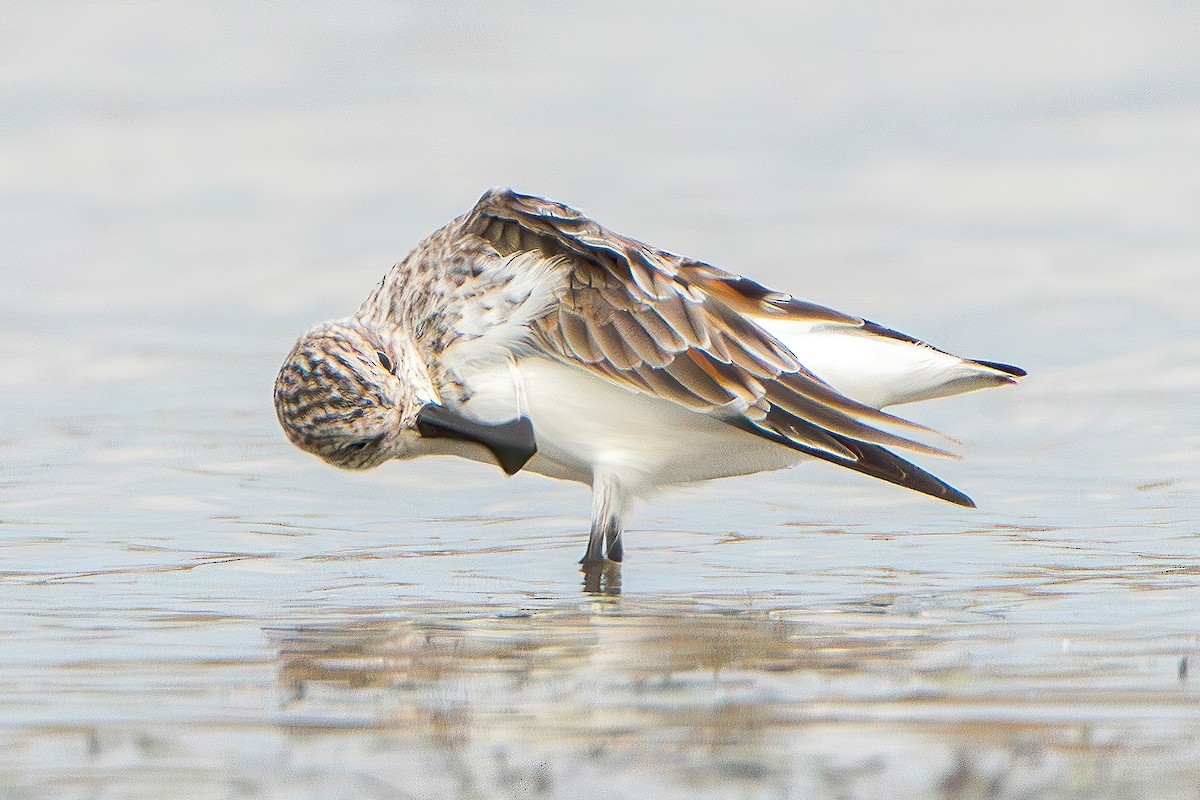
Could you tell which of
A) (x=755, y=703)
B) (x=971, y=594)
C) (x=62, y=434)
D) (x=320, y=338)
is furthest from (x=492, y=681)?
(x=62, y=434)

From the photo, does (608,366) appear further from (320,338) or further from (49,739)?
(49,739)

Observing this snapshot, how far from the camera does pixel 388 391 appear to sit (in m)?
7.39

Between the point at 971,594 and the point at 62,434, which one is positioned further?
the point at 62,434

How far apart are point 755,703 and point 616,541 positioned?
3091mm

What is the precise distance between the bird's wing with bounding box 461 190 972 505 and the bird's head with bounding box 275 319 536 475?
46 cm

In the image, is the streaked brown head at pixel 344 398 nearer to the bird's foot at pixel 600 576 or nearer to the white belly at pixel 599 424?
the white belly at pixel 599 424

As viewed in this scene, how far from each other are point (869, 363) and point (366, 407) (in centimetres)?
228

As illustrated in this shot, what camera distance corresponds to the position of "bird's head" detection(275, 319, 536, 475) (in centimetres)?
736

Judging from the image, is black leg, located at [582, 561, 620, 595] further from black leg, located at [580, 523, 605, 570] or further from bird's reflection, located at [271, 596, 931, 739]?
bird's reflection, located at [271, 596, 931, 739]

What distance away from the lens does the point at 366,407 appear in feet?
24.1

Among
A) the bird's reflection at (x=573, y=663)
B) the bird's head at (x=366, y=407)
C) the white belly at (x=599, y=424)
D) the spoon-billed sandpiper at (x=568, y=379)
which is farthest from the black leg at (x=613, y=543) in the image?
the bird's reflection at (x=573, y=663)

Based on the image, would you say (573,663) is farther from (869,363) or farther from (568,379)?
(869,363)

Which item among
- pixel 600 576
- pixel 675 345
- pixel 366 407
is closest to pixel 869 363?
pixel 675 345

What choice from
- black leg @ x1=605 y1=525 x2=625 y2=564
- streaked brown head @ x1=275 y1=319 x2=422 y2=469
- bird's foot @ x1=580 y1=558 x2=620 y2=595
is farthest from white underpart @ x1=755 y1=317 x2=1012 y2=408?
streaked brown head @ x1=275 y1=319 x2=422 y2=469
